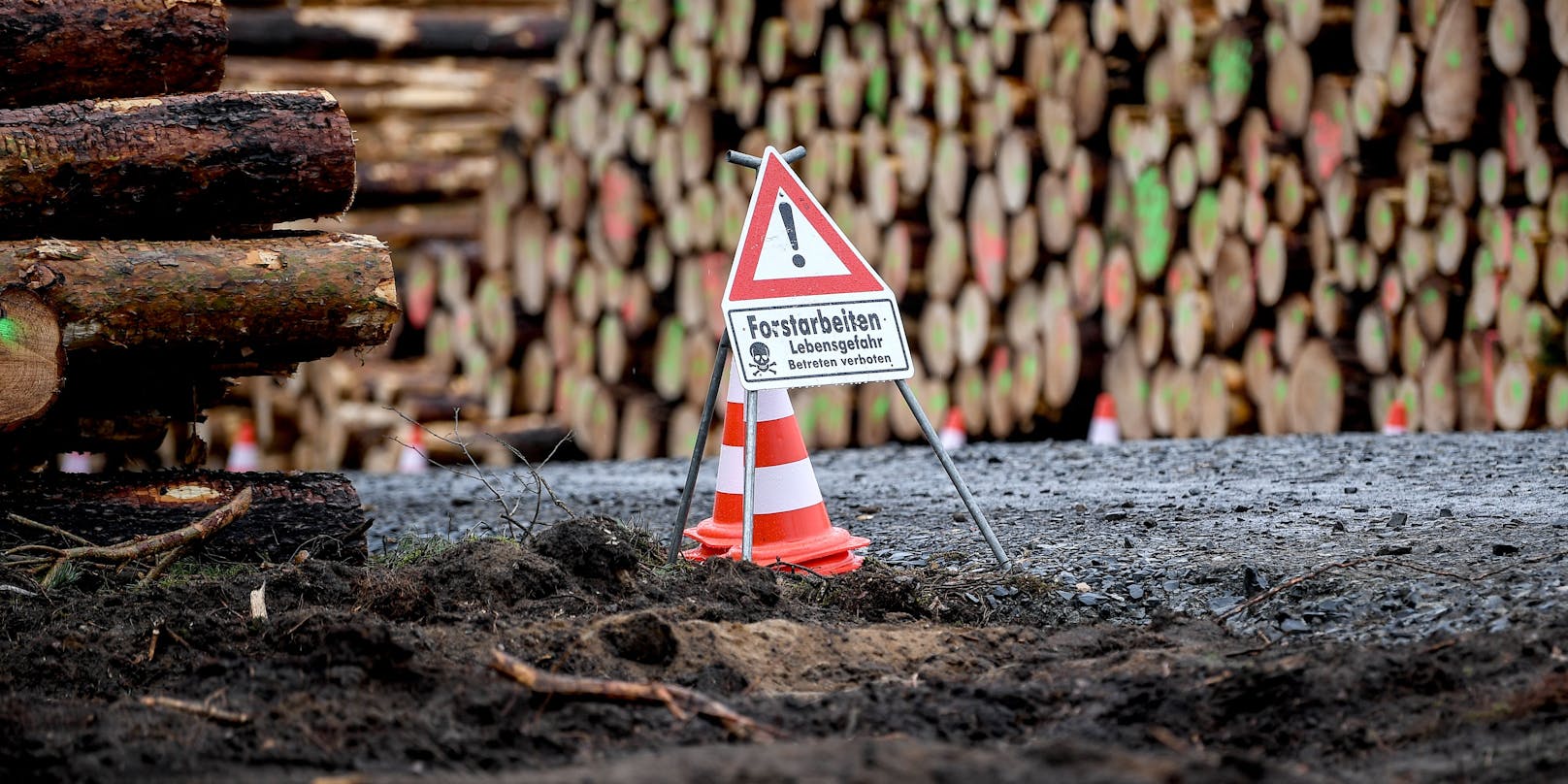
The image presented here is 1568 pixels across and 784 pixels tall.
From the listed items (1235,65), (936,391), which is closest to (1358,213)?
(1235,65)

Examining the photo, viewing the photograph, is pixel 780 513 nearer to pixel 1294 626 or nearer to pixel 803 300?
pixel 803 300

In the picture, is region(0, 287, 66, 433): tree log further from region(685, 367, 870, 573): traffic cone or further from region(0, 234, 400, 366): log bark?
region(685, 367, 870, 573): traffic cone

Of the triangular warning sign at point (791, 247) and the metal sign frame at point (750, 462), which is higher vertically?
the triangular warning sign at point (791, 247)

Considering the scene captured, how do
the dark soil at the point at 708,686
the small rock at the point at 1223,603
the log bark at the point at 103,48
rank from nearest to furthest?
the dark soil at the point at 708,686, the small rock at the point at 1223,603, the log bark at the point at 103,48

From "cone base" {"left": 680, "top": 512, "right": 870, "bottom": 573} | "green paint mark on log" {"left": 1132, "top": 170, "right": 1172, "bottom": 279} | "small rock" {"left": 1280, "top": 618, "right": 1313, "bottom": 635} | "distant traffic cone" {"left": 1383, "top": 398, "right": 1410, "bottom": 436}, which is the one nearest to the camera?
"small rock" {"left": 1280, "top": 618, "right": 1313, "bottom": 635}

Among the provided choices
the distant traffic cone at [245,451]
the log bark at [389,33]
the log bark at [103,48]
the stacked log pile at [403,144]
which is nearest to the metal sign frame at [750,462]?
the log bark at [103,48]

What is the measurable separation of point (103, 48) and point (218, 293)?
0.98 m

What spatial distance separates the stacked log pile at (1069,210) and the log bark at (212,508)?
17.2ft

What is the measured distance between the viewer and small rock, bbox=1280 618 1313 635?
369cm

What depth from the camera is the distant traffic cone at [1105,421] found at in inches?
356

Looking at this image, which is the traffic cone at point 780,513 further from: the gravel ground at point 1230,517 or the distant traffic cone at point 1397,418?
the distant traffic cone at point 1397,418

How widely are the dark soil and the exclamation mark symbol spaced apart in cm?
92

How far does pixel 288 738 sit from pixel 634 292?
881 centimetres

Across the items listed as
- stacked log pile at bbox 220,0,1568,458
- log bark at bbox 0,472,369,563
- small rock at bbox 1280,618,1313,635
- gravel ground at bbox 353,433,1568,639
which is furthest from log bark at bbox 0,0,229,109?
stacked log pile at bbox 220,0,1568,458
